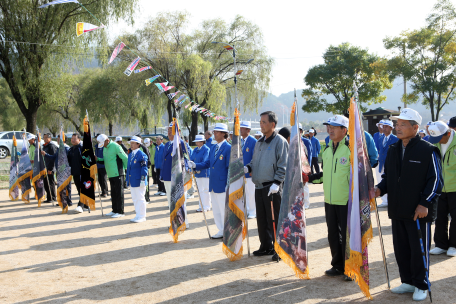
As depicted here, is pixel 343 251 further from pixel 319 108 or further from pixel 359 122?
pixel 319 108

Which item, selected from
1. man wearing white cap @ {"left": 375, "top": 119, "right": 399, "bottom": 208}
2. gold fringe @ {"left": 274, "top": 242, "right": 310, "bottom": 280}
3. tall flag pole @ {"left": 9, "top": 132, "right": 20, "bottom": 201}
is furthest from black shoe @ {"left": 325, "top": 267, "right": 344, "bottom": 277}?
tall flag pole @ {"left": 9, "top": 132, "right": 20, "bottom": 201}

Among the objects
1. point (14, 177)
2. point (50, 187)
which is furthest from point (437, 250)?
point (14, 177)

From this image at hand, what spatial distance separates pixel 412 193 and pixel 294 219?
1.36 meters

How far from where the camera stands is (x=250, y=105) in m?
30.7

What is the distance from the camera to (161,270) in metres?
5.28

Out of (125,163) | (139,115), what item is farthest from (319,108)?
(125,163)

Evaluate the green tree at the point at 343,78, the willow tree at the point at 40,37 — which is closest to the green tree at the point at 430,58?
the green tree at the point at 343,78

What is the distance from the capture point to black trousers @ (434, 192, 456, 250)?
211 inches

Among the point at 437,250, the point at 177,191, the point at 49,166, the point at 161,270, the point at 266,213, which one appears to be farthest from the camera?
the point at 49,166

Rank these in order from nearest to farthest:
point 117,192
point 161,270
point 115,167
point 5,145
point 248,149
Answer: point 161,270 < point 248,149 < point 115,167 < point 117,192 < point 5,145

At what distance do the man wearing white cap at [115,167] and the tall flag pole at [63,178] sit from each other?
4.75 feet

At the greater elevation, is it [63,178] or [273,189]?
[63,178]

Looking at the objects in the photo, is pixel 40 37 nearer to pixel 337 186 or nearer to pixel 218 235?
pixel 218 235

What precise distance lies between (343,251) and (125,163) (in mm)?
6371
